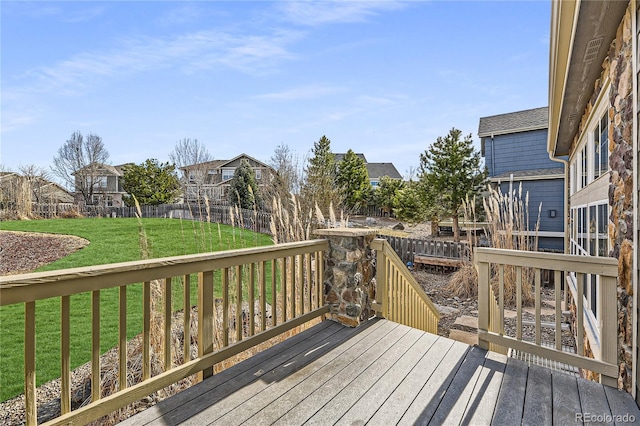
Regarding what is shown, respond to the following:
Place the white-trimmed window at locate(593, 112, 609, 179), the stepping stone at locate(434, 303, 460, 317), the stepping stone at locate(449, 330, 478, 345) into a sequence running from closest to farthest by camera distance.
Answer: the white-trimmed window at locate(593, 112, 609, 179)
the stepping stone at locate(449, 330, 478, 345)
the stepping stone at locate(434, 303, 460, 317)

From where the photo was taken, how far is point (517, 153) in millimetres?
13477

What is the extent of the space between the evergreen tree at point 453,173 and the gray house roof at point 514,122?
1.56m

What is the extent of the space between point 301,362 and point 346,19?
5.82 m

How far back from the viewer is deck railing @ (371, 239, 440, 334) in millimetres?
3453

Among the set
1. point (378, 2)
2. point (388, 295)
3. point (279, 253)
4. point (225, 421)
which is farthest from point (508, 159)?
point (225, 421)

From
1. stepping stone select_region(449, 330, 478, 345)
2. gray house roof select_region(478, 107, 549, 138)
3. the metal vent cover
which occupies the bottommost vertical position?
stepping stone select_region(449, 330, 478, 345)

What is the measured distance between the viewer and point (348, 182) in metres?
23.8

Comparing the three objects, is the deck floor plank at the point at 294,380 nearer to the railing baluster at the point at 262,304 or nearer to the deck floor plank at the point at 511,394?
the railing baluster at the point at 262,304

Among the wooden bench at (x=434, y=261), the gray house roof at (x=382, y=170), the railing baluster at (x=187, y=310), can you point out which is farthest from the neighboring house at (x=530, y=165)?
the gray house roof at (x=382, y=170)

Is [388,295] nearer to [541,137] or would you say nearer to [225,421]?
[225,421]

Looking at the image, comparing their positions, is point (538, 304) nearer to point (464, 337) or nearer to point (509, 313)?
point (464, 337)

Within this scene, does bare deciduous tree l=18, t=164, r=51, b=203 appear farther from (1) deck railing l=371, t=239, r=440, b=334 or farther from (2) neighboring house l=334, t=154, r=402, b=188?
(2) neighboring house l=334, t=154, r=402, b=188

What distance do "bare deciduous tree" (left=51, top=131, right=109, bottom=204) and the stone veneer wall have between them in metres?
27.7

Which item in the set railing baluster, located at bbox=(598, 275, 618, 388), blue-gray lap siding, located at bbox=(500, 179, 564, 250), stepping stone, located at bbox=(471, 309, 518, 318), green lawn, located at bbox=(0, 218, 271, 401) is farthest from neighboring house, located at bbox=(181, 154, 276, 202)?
railing baluster, located at bbox=(598, 275, 618, 388)
